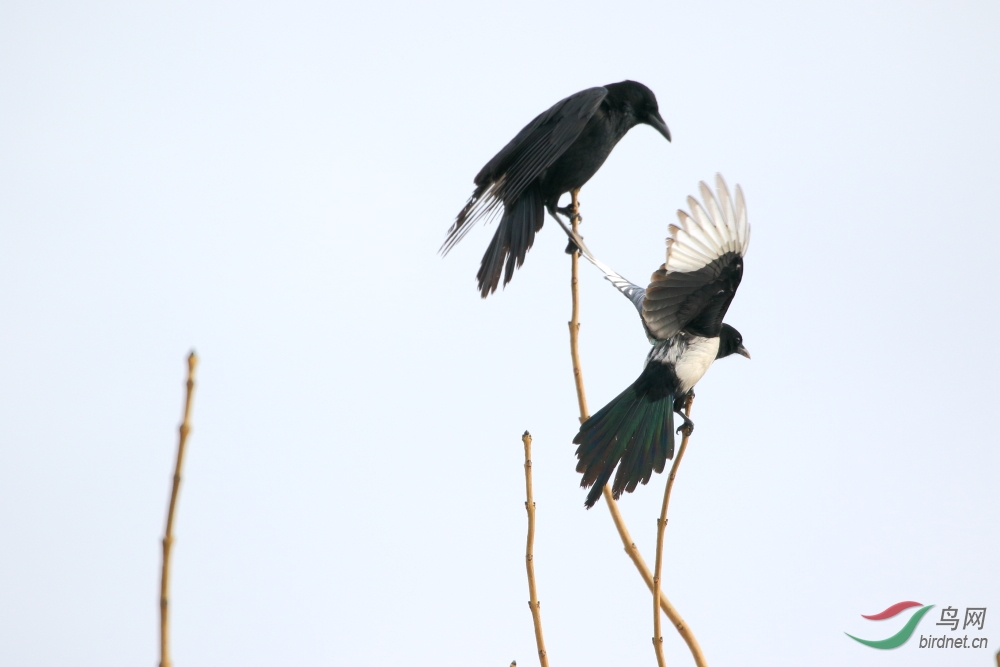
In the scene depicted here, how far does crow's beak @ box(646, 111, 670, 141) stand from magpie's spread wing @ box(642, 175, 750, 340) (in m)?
1.12

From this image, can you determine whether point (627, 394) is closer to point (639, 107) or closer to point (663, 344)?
point (663, 344)

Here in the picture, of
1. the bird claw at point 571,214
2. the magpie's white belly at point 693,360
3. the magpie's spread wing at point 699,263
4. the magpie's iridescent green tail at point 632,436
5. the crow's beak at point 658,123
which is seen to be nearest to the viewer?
the magpie's spread wing at point 699,263

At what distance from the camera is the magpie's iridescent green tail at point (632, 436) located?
Result: 4070 millimetres

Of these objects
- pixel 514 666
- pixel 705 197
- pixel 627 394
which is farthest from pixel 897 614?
pixel 514 666

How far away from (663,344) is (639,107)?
1314mm

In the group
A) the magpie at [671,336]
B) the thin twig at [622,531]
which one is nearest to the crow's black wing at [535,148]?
the magpie at [671,336]

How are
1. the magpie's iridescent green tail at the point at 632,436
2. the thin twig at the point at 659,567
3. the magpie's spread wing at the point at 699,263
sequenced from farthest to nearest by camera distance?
the magpie's iridescent green tail at the point at 632,436, the magpie's spread wing at the point at 699,263, the thin twig at the point at 659,567

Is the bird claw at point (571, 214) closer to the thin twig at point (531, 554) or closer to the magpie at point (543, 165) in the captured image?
the magpie at point (543, 165)

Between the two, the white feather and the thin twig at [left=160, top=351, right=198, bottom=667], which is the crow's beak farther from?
the thin twig at [left=160, top=351, right=198, bottom=667]

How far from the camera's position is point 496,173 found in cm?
447

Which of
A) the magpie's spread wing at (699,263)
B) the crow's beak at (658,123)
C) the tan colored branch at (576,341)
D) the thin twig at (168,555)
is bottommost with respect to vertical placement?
the thin twig at (168,555)

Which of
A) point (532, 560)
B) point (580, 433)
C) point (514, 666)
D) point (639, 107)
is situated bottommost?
point (514, 666)

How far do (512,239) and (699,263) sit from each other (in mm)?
854

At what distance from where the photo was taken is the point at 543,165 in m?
4.32
